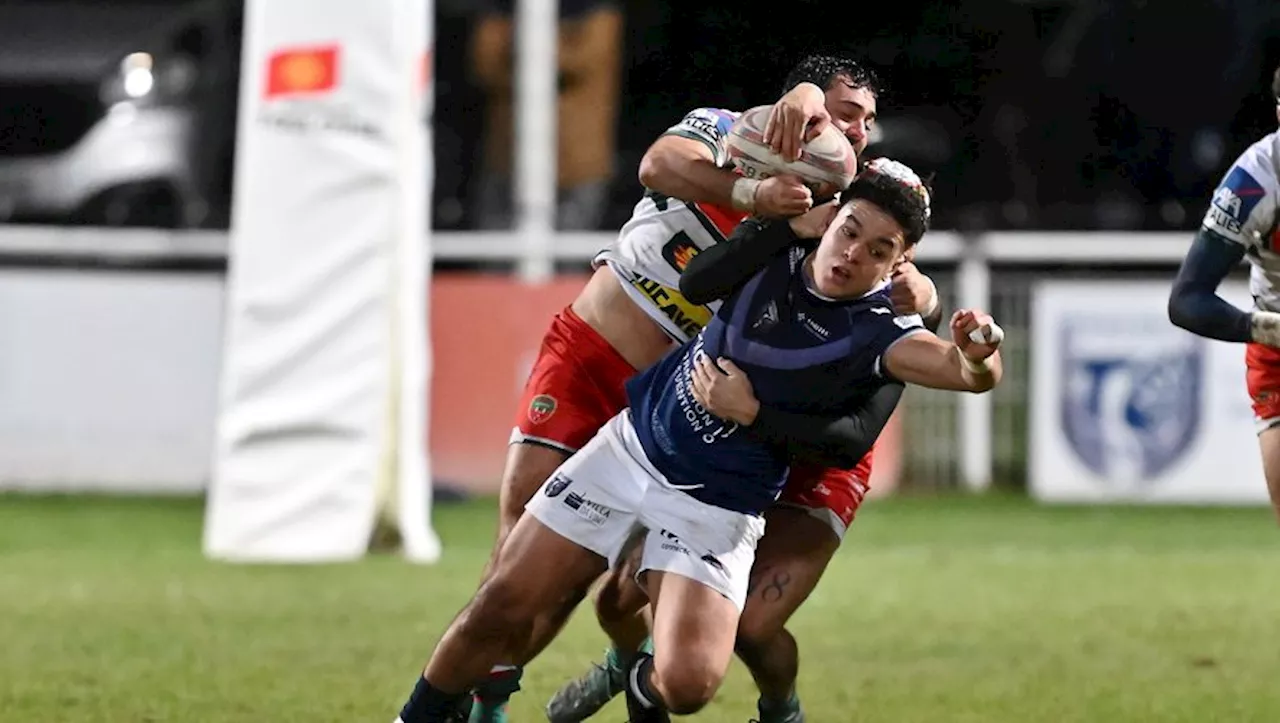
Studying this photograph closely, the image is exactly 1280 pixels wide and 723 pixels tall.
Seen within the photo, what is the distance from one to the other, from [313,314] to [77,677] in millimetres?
4376

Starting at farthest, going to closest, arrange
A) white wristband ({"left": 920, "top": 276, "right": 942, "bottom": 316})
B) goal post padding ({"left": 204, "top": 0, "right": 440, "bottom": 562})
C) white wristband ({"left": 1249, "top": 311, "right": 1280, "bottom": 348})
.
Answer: goal post padding ({"left": 204, "top": 0, "right": 440, "bottom": 562})
white wristband ({"left": 1249, "top": 311, "right": 1280, "bottom": 348})
white wristband ({"left": 920, "top": 276, "right": 942, "bottom": 316})

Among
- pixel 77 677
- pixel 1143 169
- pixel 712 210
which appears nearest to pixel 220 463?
pixel 77 677

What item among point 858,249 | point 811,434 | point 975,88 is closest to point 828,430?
point 811,434

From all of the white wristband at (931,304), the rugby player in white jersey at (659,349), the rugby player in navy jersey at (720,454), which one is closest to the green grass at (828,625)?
the rugby player in white jersey at (659,349)

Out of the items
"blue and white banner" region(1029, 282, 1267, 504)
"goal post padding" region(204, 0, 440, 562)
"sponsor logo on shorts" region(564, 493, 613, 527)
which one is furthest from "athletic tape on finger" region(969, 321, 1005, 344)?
"blue and white banner" region(1029, 282, 1267, 504)

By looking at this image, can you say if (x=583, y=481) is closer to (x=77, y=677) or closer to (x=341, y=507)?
(x=77, y=677)

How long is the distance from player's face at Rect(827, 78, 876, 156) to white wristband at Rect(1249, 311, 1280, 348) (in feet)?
4.33

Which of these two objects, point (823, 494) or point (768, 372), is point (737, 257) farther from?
point (823, 494)

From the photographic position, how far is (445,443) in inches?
632

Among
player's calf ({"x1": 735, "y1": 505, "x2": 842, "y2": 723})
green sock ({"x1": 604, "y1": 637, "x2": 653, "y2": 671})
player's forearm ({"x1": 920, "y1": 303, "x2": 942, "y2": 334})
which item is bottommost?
green sock ({"x1": 604, "y1": 637, "x2": 653, "y2": 671})

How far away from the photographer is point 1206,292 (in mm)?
7473

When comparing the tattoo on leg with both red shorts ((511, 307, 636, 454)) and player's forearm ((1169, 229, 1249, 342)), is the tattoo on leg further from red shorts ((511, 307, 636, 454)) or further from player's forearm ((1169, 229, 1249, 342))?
player's forearm ((1169, 229, 1249, 342))

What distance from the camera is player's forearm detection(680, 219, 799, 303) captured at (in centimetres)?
689

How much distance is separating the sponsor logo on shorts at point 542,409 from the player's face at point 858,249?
1.20m
